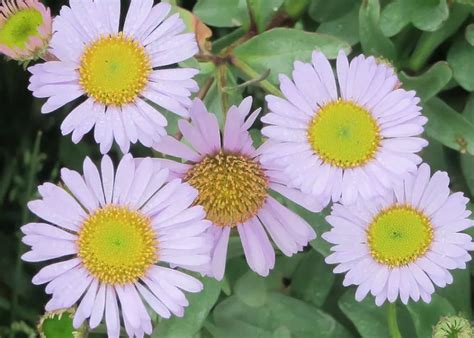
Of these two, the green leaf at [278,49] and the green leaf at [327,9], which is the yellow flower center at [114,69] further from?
the green leaf at [327,9]

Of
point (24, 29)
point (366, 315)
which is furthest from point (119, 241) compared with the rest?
point (366, 315)

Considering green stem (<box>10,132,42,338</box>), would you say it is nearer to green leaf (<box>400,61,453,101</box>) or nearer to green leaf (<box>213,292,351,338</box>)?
green leaf (<box>213,292,351,338</box>)

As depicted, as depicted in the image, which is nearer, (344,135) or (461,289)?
(344,135)

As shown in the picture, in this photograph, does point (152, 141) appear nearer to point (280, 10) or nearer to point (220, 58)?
point (220, 58)

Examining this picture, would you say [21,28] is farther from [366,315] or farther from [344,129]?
[366,315]

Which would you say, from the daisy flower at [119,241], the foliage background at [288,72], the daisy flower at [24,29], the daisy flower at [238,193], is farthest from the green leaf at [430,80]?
the daisy flower at [24,29]
